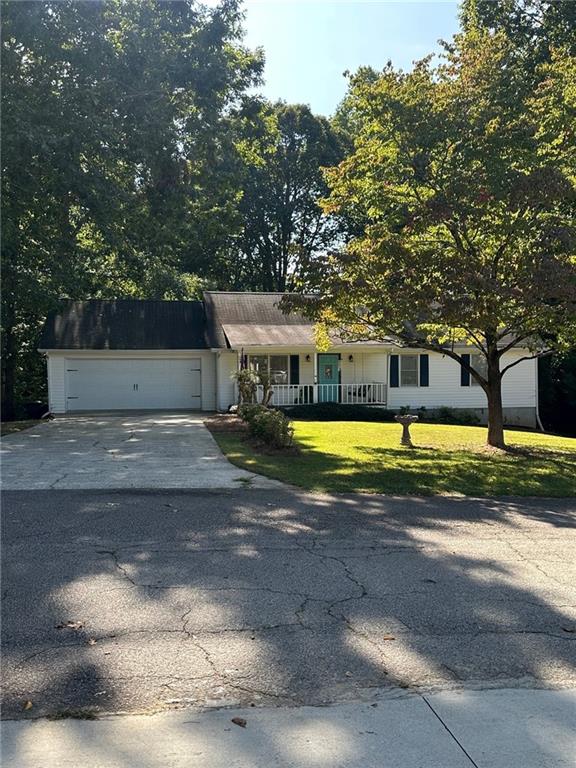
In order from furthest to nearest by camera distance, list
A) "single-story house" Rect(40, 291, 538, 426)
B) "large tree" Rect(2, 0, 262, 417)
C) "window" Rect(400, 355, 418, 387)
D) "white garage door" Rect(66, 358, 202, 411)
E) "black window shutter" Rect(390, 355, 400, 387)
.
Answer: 1. "window" Rect(400, 355, 418, 387)
2. "black window shutter" Rect(390, 355, 400, 387)
3. "white garage door" Rect(66, 358, 202, 411)
4. "single-story house" Rect(40, 291, 538, 426)
5. "large tree" Rect(2, 0, 262, 417)

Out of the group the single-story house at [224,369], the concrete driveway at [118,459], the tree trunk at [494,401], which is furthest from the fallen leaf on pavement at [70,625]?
the single-story house at [224,369]

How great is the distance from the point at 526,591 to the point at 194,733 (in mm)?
3126

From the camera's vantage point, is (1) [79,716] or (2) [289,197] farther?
(2) [289,197]

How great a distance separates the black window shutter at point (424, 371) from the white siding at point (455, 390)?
148 mm

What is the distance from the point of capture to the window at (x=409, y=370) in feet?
81.9

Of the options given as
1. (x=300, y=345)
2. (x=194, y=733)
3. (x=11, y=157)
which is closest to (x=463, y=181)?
(x=11, y=157)

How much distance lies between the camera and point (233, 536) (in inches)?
261

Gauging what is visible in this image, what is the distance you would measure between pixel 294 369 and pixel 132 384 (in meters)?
6.53

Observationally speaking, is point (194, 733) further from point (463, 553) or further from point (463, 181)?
point (463, 181)

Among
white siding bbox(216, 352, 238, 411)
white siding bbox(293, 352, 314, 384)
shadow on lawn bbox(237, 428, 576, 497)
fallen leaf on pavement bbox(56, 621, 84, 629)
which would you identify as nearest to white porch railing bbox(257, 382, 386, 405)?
white siding bbox(293, 352, 314, 384)

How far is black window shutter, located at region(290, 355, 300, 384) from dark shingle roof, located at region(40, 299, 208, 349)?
369cm

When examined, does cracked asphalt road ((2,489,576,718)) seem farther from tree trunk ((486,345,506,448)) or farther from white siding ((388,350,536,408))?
white siding ((388,350,536,408))

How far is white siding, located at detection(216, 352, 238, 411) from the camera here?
23.7 metres

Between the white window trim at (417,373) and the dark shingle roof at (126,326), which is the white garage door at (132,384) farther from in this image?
the white window trim at (417,373)
